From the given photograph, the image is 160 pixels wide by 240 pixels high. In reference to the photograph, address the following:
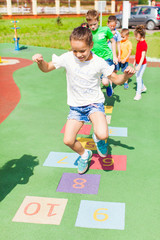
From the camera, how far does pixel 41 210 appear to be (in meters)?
3.39

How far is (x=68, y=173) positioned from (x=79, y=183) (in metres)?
0.30

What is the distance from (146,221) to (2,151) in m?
2.62

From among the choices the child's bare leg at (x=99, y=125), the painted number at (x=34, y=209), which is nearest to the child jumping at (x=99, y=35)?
the child's bare leg at (x=99, y=125)

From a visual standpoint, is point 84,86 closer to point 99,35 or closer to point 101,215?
point 101,215

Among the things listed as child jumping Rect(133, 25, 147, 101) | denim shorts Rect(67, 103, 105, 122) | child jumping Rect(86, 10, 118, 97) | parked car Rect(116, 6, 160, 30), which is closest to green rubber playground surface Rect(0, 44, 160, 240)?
child jumping Rect(133, 25, 147, 101)

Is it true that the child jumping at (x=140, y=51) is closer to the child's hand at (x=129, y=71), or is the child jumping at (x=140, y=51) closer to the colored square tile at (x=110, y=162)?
the colored square tile at (x=110, y=162)

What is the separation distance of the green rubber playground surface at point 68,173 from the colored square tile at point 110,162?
87mm

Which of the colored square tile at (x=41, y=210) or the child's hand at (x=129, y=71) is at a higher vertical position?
the child's hand at (x=129, y=71)

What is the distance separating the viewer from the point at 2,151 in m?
4.87

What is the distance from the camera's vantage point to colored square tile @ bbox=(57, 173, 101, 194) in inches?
149

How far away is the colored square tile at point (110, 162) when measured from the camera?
4.32m

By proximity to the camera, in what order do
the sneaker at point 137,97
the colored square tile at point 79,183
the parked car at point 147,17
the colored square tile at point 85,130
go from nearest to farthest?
1. the colored square tile at point 79,183
2. the colored square tile at point 85,130
3. the sneaker at point 137,97
4. the parked car at point 147,17

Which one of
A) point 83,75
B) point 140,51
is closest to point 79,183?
point 83,75

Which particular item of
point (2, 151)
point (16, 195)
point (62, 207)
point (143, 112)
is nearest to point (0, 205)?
point (16, 195)
